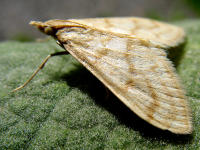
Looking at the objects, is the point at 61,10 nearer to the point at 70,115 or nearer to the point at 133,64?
the point at 133,64

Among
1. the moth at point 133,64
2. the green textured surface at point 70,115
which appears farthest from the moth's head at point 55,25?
the green textured surface at point 70,115

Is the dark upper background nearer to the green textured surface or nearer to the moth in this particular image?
the moth

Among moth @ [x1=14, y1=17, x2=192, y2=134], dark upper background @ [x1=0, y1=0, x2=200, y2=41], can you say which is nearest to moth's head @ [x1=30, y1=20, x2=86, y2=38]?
moth @ [x1=14, y1=17, x2=192, y2=134]

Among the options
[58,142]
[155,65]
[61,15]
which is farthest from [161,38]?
[61,15]

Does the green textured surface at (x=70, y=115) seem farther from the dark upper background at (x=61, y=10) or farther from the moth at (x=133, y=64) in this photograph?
the dark upper background at (x=61, y=10)

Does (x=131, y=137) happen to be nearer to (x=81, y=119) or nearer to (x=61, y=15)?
(x=81, y=119)
